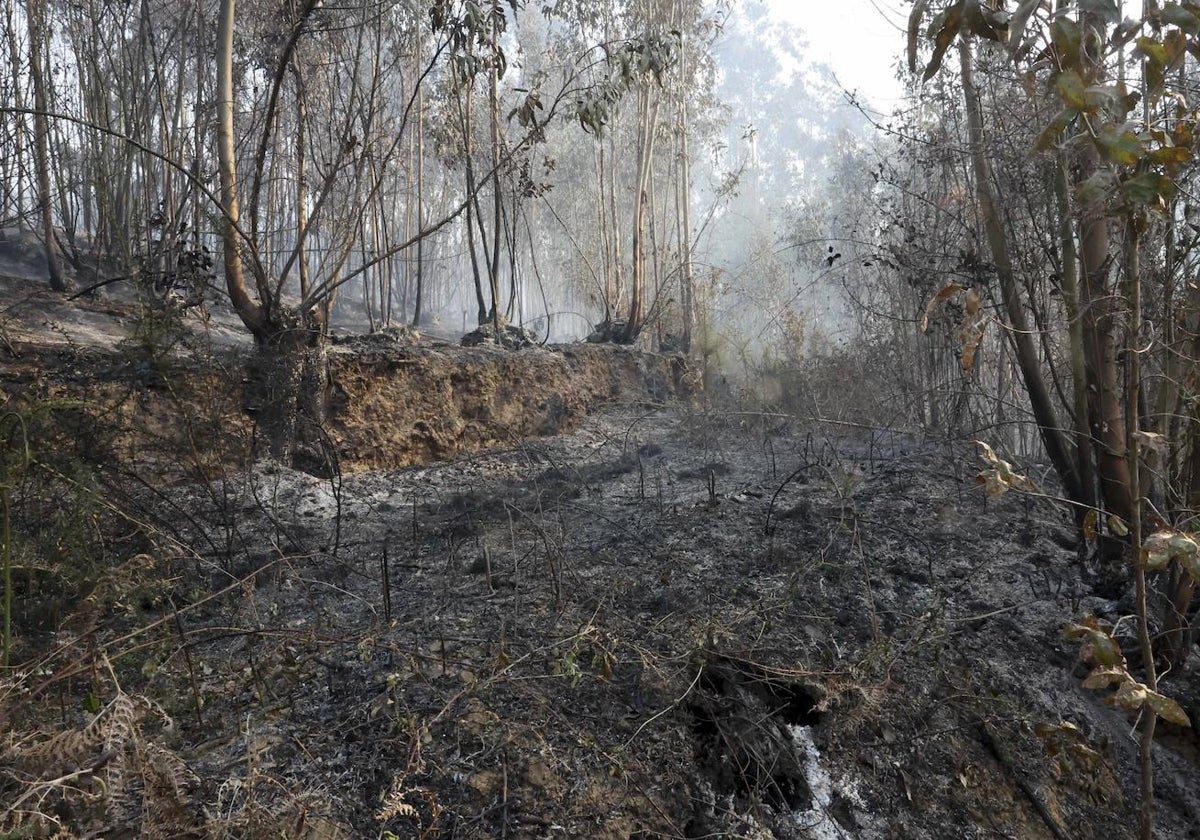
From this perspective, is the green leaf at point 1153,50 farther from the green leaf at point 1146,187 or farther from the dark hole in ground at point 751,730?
the dark hole in ground at point 751,730

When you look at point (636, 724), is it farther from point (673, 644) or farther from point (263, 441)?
point (263, 441)

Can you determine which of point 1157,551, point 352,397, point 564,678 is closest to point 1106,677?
point 1157,551

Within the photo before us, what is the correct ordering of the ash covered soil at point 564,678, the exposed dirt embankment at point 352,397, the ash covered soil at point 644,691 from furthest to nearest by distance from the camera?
the exposed dirt embankment at point 352,397 → the ash covered soil at point 644,691 → the ash covered soil at point 564,678

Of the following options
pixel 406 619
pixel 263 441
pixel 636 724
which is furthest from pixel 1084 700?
pixel 263 441

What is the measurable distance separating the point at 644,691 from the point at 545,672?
11.8 inches

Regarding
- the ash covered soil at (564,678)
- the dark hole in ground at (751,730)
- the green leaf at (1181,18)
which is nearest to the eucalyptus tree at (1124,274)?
the green leaf at (1181,18)

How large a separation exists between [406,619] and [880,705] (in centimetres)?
155

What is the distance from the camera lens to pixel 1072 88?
121 centimetres

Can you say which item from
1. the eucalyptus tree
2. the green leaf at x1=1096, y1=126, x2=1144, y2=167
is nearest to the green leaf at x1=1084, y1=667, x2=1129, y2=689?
the eucalyptus tree

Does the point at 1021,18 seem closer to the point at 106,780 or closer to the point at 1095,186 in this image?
the point at 1095,186

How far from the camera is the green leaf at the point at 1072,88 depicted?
47.2 inches

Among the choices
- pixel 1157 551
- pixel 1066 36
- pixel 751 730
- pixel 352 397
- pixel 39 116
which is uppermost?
pixel 39 116

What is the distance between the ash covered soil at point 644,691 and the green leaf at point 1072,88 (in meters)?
1.28

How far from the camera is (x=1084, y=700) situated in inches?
91.6
